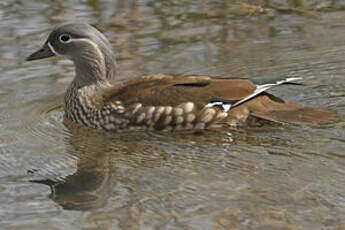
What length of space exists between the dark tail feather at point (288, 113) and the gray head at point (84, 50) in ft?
4.98

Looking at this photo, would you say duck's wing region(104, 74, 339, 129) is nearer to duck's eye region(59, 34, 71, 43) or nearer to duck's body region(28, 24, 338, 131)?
duck's body region(28, 24, 338, 131)

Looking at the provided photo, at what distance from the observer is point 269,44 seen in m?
9.46

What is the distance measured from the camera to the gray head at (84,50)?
7793mm

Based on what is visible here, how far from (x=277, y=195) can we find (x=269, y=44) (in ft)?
13.1

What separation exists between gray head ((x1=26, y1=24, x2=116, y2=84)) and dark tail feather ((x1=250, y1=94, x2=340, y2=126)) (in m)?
1.52

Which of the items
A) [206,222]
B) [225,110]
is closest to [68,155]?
[225,110]

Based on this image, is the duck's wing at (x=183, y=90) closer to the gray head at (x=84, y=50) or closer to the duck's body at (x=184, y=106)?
the duck's body at (x=184, y=106)

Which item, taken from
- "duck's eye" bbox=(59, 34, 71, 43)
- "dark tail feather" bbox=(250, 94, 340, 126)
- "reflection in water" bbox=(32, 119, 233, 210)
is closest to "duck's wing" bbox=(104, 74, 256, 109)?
"dark tail feather" bbox=(250, 94, 340, 126)

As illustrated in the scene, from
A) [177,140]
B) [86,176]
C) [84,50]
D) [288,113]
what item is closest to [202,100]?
[177,140]

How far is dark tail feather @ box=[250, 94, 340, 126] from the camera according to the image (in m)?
7.08

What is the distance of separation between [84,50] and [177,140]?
1.42 m

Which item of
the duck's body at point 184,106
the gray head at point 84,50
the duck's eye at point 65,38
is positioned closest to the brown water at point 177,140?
the duck's body at point 184,106

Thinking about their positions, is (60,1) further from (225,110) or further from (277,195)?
(277,195)

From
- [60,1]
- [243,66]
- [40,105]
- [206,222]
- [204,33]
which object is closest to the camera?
[206,222]
